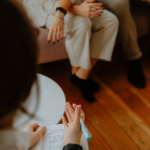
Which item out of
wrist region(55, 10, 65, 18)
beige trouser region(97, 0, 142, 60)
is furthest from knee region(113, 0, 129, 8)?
wrist region(55, 10, 65, 18)

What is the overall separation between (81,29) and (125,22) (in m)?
0.41

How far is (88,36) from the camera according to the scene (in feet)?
3.39

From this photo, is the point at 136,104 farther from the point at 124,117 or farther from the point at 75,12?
the point at 75,12

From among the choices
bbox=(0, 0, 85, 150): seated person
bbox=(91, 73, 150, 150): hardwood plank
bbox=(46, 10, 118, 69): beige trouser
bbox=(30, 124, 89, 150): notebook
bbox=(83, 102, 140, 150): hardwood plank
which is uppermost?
bbox=(0, 0, 85, 150): seated person

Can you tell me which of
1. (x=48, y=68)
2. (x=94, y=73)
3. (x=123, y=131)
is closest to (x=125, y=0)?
(x=94, y=73)

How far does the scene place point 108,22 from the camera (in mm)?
1108

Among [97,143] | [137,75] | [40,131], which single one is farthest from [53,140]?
[137,75]

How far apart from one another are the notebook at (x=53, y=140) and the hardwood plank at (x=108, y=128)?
0.42m

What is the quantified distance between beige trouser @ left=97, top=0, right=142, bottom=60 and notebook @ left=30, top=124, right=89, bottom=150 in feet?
2.87

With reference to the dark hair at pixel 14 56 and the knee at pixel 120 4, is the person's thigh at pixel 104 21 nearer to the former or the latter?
the knee at pixel 120 4

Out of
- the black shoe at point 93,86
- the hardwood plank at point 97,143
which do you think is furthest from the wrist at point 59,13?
the hardwood plank at point 97,143

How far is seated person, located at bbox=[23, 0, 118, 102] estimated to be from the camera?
1.02 m

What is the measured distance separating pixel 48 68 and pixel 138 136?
91cm

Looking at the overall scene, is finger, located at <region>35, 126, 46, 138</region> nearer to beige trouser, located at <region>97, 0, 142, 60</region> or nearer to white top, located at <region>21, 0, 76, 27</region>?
white top, located at <region>21, 0, 76, 27</region>
